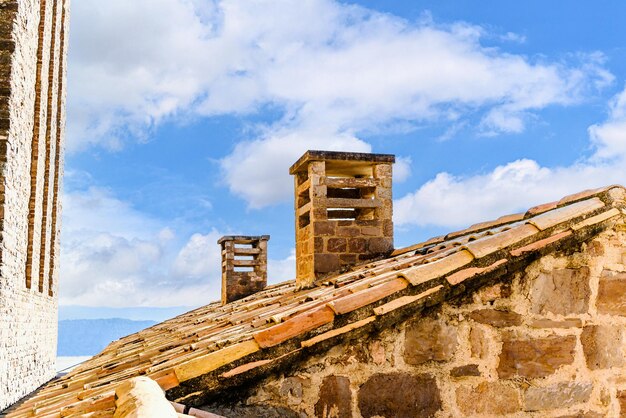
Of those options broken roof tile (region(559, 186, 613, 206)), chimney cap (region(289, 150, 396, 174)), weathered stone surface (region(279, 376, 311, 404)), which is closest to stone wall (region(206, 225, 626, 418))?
weathered stone surface (region(279, 376, 311, 404))

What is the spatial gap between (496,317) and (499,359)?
10.6 inches

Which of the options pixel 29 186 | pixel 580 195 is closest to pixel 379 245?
pixel 580 195

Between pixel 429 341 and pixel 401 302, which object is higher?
pixel 401 302

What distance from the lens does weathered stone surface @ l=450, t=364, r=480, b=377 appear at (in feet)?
13.2

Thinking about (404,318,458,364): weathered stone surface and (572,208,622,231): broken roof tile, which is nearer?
(404,318,458,364): weathered stone surface

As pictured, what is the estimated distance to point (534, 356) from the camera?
→ 4152mm

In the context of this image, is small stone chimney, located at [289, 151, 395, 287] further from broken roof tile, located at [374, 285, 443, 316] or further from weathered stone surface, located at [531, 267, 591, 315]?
broken roof tile, located at [374, 285, 443, 316]

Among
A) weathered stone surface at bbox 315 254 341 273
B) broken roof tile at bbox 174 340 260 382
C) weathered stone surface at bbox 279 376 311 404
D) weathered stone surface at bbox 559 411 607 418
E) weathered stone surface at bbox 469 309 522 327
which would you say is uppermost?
weathered stone surface at bbox 315 254 341 273

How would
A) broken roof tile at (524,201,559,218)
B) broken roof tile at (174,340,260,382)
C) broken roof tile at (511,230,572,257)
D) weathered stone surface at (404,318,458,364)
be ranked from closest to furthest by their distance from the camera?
broken roof tile at (174,340,260,382)
weathered stone surface at (404,318,458,364)
broken roof tile at (511,230,572,257)
broken roof tile at (524,201,559,218)

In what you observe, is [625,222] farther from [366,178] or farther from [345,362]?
[366,178]

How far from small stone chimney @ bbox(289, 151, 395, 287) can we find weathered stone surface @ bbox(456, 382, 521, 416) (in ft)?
11.8

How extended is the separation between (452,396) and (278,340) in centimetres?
121

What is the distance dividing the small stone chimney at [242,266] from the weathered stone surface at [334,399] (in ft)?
29.9

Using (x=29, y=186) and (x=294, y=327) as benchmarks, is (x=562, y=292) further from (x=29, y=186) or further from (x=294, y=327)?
(x=29, y=186)
